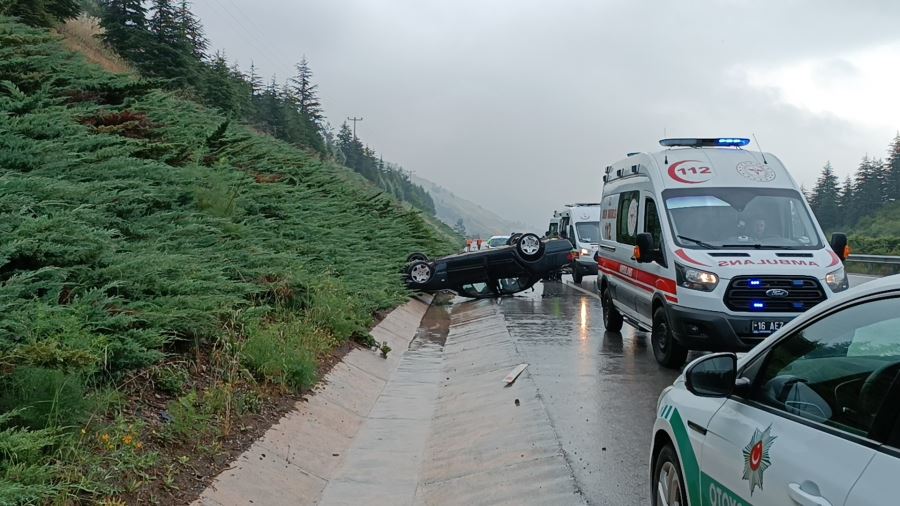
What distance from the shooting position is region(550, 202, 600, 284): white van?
81.3 feet

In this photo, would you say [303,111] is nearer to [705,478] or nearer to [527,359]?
[527,359]

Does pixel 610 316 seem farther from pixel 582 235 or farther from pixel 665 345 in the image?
pixel 582 235

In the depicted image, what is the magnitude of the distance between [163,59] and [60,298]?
2837 cm

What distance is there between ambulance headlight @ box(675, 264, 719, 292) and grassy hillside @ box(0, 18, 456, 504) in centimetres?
437

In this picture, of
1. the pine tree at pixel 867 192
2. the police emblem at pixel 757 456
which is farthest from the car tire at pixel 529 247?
the pine tree at pixel 867 192

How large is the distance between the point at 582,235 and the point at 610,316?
1226 centimetres

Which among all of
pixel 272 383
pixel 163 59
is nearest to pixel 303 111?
pixel 163 59

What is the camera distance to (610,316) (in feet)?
42.9

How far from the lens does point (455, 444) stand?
24.6ft

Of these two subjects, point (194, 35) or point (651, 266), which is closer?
point (651, 266)

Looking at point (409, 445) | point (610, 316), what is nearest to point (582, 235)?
point (610, 316)

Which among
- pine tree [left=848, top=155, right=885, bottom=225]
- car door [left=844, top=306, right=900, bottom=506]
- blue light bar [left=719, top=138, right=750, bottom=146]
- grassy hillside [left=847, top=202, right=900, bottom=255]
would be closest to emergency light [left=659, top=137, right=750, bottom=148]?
blue light bar [left=719, top=138, right=750, bottom=146]

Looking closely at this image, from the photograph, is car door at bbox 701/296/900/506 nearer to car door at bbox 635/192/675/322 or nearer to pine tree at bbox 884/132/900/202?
car door at bbox 635/192/675/322

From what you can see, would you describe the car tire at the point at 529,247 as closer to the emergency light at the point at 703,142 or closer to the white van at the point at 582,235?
the white van at the point at 582,235
